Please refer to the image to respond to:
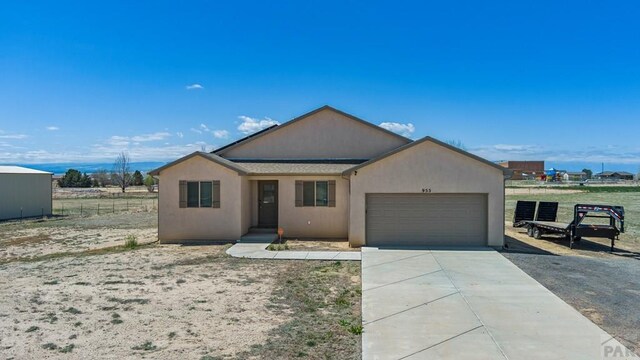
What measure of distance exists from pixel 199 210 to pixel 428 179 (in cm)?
867

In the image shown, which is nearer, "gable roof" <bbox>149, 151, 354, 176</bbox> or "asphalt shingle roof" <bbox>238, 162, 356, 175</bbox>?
"gable roof" <bbox>149, 151, 354, 176</bbox>

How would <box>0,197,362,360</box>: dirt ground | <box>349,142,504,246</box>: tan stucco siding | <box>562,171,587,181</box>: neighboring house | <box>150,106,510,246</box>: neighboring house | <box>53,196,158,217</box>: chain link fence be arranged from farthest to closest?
<box>562,171,587,181</box>: neighboring house → <box>53,196,158,217</box>: chain link fence → <box>150,106,510,246</box>: neighboring house → <box>349,142,504,246</box>: tan stucco siding → <box>0,197,362,360</box>: dirt ground

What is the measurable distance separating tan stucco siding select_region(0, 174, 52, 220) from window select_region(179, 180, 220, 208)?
52.6 ft

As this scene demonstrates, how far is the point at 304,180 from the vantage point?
55.6 feet

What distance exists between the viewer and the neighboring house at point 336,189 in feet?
49.1

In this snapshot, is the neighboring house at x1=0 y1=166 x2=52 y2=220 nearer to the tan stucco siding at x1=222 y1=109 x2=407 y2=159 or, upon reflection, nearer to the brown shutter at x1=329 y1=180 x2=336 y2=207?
the tan stucco siding at x1=222 y1=109 x2=407 y2=159

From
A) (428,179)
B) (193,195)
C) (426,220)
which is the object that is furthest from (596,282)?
(193,195)

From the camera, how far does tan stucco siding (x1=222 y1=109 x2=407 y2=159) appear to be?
18422 mm

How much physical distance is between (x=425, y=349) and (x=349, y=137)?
513 inches

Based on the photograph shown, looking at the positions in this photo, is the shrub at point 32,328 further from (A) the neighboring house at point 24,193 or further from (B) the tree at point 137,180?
(B) the tree at point 137,180

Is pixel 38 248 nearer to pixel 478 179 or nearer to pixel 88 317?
pixel 88 317

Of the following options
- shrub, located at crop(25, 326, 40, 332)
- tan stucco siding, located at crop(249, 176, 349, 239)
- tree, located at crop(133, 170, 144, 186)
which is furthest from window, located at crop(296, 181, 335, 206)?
tree, located at crop(133, 170, 144, 186)

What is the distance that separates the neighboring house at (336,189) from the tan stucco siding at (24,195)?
1525 centimetres

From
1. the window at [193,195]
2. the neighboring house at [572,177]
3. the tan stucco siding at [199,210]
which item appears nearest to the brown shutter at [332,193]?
the tan stucco siding at [199,210]
